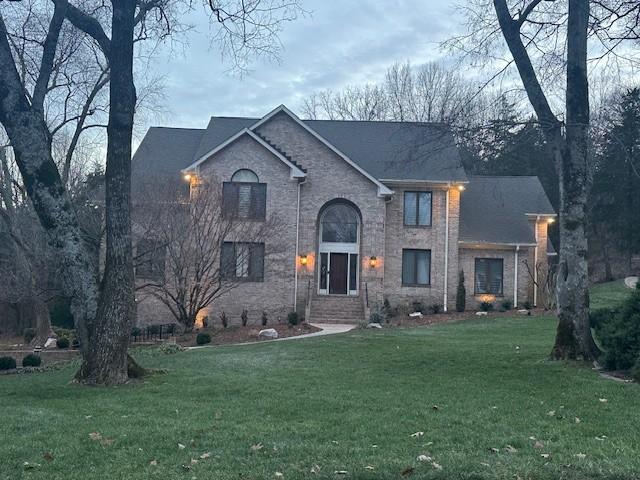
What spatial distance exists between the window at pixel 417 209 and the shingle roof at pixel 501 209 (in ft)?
6.27

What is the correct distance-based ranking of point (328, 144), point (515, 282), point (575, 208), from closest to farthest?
point (575, 208) < point (328, 144) < point (515, 282)

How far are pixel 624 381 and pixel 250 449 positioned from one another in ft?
20.0

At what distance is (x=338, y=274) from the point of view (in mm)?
27078

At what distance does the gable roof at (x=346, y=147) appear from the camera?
26.9 metres

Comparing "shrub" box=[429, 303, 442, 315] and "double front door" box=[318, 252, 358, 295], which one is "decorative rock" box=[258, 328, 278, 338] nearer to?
"double front door" box=[318, 252, 358, 295]

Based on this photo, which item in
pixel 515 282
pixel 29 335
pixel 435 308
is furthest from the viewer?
pixel 515 282

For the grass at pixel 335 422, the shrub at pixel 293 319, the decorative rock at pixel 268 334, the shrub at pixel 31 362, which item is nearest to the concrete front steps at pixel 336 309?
the shrub at pixel 293 319

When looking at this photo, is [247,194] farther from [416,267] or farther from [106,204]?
[106,204]

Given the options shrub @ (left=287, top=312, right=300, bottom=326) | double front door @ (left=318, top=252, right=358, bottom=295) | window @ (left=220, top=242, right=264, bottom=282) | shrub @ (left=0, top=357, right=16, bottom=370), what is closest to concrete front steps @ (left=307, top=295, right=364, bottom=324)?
double front door @ (left=318, top=252, right=358, bottom=295)

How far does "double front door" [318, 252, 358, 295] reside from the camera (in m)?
27.0

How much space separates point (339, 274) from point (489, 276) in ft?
21.9

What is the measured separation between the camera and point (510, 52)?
1195cm

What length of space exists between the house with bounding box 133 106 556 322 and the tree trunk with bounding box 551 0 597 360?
558 inches

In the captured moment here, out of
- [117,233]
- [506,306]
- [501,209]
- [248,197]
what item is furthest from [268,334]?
[501,209]
